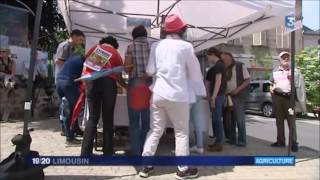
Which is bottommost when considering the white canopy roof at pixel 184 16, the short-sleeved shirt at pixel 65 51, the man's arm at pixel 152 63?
the man's arm at pixel 152 63

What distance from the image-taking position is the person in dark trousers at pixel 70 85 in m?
8.52

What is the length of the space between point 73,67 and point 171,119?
2.72 meters

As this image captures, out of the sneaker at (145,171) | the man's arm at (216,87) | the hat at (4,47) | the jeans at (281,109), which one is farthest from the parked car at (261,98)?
the sneaker at (145,171)

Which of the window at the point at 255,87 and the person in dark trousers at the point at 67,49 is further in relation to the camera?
the window at the point at 255,87

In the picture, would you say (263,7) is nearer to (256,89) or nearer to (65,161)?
(65,161)

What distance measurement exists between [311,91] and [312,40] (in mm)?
29807

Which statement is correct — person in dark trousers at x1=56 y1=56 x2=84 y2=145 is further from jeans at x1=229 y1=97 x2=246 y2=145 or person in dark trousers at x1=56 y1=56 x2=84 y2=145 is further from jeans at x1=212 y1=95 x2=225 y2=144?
jeans at x1=229 y1=97 x2=246 y2=145

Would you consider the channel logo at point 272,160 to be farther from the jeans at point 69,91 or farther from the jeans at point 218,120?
the jeans at point 69,91

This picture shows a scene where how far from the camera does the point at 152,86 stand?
21.4 ft

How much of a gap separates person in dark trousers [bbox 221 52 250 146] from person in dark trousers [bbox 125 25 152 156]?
255cm

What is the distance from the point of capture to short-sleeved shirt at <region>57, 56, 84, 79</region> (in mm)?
8477

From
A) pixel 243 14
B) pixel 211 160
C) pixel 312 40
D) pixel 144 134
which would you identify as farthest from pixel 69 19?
pixel 312 40

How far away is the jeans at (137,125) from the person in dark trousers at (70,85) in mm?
1732

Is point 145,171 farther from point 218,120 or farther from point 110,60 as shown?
point 218,120
